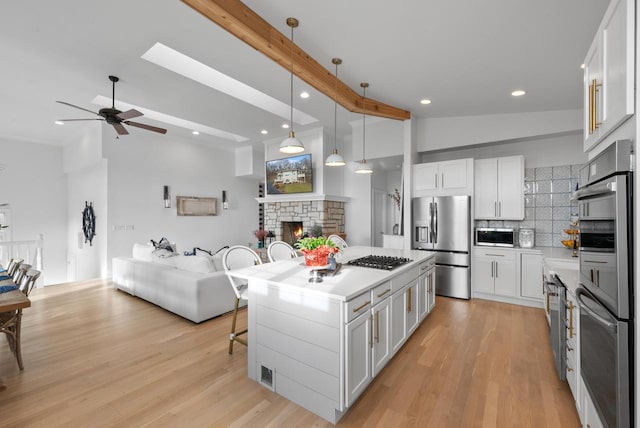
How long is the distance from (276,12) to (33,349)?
3.93 metres

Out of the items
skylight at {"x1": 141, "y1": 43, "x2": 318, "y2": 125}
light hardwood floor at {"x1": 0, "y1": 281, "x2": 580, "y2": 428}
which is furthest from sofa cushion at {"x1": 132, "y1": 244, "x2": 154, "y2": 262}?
skylight at {"x1": 141, "y1": 43, "x2": 318, "y2": 125}

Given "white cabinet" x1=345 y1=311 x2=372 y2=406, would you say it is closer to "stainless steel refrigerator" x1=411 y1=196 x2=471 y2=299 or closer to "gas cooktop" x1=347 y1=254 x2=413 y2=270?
"gas cooktop" x1=347 y1=254 x2=413 y2=270

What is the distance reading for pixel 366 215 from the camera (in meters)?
6.61

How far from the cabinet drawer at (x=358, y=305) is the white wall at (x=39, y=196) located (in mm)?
8266

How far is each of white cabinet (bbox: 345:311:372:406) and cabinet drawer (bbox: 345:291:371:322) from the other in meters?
0.03

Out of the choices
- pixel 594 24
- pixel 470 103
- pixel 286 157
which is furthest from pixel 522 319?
pixel 286 157

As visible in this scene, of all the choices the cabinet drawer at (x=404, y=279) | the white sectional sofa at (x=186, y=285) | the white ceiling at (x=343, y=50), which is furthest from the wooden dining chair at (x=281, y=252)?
the white ceiling at (x=343, y=50)

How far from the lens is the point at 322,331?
192 centimetres

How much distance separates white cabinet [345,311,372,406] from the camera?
6.12ft

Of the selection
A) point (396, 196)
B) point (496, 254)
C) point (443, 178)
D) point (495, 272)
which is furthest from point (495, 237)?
point (396, 196)

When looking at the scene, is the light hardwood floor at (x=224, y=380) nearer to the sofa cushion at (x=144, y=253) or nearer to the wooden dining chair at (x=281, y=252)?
the wooden dining chair at (x=281, y=252)

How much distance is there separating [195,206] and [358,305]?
6.52 meters

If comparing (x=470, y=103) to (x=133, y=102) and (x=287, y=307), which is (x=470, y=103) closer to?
(x=287, y=307)

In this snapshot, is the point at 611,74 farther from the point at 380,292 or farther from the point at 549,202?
the point at 549,202
